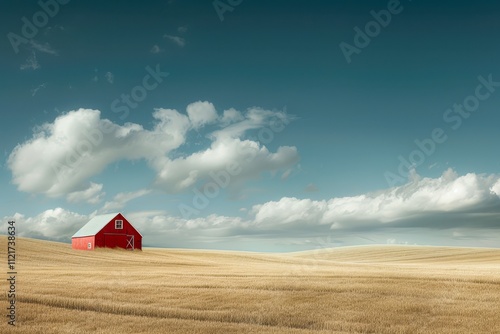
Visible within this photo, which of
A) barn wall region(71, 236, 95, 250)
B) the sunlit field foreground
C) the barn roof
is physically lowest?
the sunlit field foreground

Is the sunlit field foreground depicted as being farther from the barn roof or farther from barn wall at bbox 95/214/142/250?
the barn roof

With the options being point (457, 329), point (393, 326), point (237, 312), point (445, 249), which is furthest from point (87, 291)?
point (445, 249)

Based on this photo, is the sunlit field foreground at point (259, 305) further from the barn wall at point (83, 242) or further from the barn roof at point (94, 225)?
the barn roof at point (94, 225)

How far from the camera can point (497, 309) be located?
78.3ft

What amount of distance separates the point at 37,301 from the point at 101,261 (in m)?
36.4

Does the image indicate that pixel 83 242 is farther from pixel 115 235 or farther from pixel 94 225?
pixel 115 235

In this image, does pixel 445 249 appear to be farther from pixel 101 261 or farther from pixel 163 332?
pixel 163 332

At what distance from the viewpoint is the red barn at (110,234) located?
8706 cm

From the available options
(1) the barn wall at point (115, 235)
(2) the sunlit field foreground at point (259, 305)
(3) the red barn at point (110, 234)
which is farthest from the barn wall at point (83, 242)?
(2) the sunlit field foreground at point (259, 305)

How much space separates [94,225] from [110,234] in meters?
5.49

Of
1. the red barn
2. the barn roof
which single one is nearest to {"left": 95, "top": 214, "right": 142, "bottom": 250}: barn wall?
the red barn

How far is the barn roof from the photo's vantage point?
291 ft

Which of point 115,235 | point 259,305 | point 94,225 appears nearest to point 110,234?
point 115,235

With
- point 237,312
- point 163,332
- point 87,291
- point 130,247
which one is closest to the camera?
point 163,332
